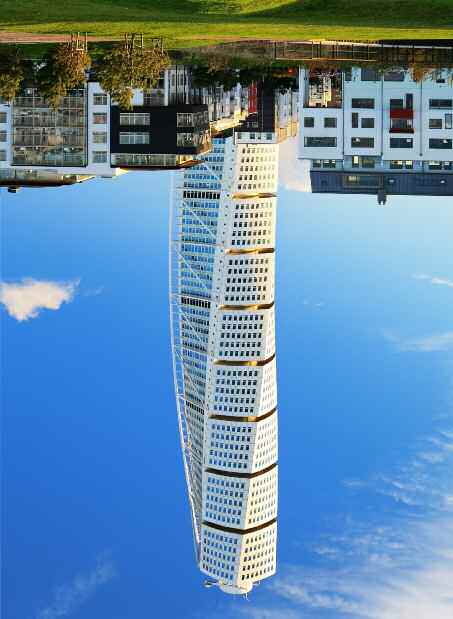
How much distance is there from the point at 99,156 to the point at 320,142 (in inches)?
733

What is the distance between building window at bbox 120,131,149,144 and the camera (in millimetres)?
103250

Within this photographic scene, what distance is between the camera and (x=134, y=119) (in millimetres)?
103062

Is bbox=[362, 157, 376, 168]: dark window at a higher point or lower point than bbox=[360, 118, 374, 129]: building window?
lower

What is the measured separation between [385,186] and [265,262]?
734 inches

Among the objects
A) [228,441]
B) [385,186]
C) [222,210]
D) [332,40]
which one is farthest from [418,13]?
[228,441]

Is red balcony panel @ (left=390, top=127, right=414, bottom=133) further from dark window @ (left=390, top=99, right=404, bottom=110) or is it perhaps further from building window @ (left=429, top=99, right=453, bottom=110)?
building window @ (left=429, top=99, right=453, bottom=110)

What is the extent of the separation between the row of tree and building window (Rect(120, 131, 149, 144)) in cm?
362

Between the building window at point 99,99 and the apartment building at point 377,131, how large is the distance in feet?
50.9

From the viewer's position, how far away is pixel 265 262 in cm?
12594

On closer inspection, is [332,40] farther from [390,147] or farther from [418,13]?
[390,147]

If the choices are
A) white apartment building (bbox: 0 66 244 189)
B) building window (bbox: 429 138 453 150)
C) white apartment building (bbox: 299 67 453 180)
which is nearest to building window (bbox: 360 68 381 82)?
white apartment building (bbox: 299 67 453 180)

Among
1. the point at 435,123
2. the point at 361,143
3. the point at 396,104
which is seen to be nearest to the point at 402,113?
the point at 396,104

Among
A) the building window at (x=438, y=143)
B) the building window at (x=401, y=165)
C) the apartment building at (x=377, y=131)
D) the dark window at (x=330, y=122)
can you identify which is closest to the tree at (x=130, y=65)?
the apartment building at (x=377, y=131)

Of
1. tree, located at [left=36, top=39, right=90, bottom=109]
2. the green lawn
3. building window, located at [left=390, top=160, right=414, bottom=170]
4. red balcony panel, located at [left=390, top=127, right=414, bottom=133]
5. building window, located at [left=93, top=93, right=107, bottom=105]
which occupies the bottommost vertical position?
building window, located at [left=390, top=160, right=414, bottom=170]
